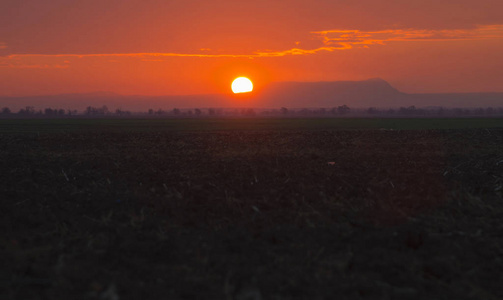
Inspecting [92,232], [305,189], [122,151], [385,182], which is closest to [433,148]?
[385,182]

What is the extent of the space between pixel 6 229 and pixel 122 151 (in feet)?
42.2

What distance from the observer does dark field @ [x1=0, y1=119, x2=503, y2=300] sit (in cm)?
594

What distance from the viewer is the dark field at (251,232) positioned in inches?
234

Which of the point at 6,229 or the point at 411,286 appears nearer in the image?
the point at 411,286

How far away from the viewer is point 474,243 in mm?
7609

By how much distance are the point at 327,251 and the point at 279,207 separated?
108 inches

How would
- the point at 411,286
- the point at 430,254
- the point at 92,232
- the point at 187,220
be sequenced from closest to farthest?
the point at 411,286, the point at 430,254, the point at 92,232, the point at 187,220

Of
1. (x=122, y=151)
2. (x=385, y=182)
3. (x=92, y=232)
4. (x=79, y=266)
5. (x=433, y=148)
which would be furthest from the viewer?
(x=433, y=148)

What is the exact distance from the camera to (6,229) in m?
8.60

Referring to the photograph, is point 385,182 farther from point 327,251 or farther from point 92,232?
point 92,232

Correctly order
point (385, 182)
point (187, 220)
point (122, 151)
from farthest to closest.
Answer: point (122, 151) < point (385, 182) < point (187, 220)

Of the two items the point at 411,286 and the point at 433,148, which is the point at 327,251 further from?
the point at 433,148

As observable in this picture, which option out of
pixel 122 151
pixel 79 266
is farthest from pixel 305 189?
pixel 122 151

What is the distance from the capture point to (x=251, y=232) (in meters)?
8.30
